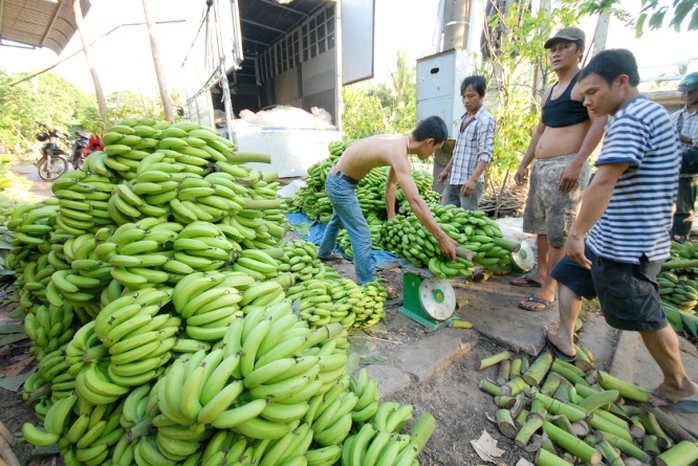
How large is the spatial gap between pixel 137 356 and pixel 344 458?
3.17 ft

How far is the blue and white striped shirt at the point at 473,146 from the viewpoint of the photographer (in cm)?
390

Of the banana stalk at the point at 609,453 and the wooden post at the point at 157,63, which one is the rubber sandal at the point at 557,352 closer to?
the banana stalk at the point at 609,453

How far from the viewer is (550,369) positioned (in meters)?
2.58

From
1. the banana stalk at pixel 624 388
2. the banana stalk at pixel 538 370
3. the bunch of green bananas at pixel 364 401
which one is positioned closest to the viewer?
the bunch of green bananas at pixel 364 401

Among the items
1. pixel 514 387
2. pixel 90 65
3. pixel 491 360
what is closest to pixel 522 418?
pixel 514 387

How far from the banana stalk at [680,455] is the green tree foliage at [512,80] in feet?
15.1

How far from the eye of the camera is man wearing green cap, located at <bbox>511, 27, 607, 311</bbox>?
288 centimetres

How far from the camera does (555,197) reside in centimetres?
311

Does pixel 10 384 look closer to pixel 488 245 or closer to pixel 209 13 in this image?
pixel 488 245

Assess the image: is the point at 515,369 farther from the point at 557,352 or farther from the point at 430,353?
the point at 430,353

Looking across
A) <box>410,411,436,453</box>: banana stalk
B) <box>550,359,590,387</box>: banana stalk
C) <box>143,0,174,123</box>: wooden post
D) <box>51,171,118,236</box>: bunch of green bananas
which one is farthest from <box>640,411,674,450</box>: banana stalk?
<box>143,0,174,123</box>: wooden post

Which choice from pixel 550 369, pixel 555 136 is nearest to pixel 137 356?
pixel 550 369

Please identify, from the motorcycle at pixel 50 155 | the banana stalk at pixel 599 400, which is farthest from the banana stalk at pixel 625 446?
the motorcycle at pixel 50 155

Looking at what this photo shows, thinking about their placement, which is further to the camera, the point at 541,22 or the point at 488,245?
the point at 541,22
